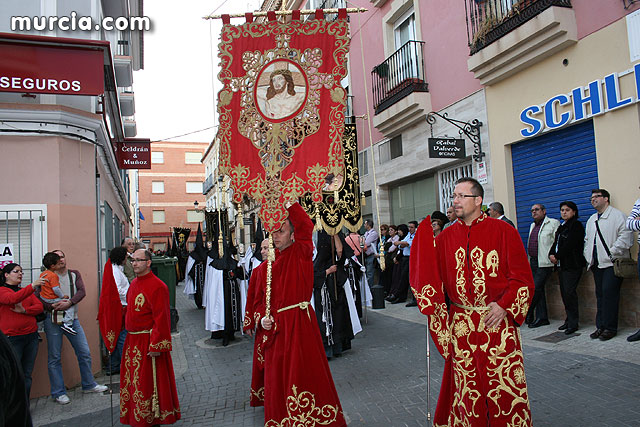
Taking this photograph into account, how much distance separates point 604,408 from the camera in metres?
4.11

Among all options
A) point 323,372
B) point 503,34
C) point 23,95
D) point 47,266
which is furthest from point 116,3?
point 323,372

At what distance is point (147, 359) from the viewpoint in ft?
14.6

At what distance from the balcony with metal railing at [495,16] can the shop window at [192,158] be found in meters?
46.7

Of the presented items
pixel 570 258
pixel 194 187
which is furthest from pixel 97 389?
pixel 194 187

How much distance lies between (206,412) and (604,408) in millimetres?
3900

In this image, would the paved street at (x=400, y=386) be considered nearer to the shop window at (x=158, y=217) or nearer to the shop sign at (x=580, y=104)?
the shop sign at (x=580, y=104)

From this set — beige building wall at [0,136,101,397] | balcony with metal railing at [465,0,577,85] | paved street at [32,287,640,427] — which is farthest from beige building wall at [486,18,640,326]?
beige building wall at [0,136,101,397]

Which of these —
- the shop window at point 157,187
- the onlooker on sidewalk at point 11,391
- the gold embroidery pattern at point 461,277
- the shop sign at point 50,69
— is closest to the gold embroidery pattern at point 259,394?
the gold embroidery pattern at point 461,277

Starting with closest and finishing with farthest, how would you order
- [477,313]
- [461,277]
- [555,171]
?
[477,313] < [461,277] < [555,171]

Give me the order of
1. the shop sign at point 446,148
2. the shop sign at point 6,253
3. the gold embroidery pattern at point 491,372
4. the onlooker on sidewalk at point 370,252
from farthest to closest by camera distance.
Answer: the onlooker on sidewalk at point 370,252, the shop sign at point 446,148, the shop sign at point 6,253, the gold embroidery pattern at point 491,372

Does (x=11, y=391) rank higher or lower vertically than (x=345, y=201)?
lower

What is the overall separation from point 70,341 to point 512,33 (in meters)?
8.44

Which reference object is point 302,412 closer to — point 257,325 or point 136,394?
point 257,325

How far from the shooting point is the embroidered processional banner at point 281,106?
13.5 feet
